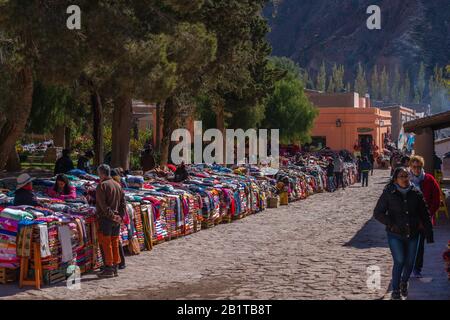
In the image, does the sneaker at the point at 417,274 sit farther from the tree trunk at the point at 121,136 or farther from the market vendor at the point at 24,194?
the tree trunk at the point at 121,136

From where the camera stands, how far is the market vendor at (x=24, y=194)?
34.8 ft

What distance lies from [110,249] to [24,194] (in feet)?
5.12

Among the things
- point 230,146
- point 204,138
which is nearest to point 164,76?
point 230,146

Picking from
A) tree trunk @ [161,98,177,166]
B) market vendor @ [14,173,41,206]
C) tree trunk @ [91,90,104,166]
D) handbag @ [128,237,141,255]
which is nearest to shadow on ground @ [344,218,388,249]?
handbag @ [128,237,141,255]

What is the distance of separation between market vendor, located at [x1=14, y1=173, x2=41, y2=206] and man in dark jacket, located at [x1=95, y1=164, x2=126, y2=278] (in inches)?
40.6

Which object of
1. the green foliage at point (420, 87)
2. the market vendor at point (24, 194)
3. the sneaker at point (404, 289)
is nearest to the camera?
the sneaker at point (404, 289)

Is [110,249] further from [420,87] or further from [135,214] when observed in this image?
[420,87]

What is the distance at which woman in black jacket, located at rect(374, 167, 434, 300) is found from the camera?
8.35 m

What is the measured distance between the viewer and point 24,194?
10648 millimetres

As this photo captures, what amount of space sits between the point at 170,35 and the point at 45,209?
12.2 metres

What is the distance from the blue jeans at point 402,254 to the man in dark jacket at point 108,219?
4063 mm

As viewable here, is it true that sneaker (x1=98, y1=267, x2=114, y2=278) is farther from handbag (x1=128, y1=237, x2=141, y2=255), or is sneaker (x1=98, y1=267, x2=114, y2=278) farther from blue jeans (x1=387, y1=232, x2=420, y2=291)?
blue jeans (x1=387, y1=232, x2=420, y2=291)

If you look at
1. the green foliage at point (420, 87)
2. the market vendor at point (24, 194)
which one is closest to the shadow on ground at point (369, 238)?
the market vendor at point (24, 194)
